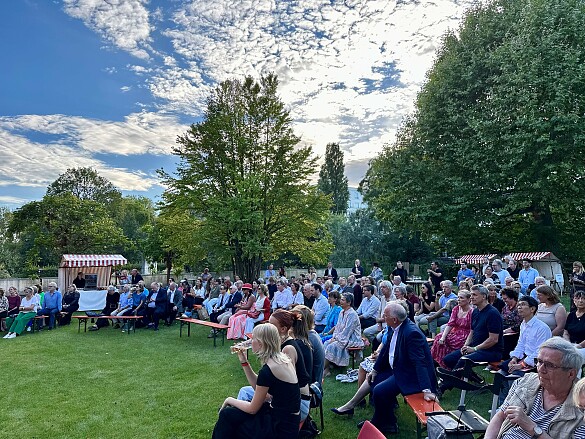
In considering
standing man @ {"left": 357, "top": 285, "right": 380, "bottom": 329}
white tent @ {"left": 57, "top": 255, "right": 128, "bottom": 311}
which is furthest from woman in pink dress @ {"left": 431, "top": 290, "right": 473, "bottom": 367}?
white tent @ {"left": 57, "top": 255, "right": 128, "bottom": 311}

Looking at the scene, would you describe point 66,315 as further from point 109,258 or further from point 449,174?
point 449,174

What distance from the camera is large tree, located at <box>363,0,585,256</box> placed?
16641 millimetres

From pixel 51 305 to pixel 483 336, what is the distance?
42.8ft

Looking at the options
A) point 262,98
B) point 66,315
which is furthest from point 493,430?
point 262,98

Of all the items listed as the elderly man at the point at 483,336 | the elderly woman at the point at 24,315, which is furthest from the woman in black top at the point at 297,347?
the elderly woman at the point at 24,315

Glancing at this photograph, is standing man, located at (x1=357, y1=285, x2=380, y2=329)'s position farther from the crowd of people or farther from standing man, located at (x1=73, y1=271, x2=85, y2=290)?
standing man, located at (x1=73, y1=271, x2=85, y2=290)

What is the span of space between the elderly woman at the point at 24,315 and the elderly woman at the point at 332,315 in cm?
931

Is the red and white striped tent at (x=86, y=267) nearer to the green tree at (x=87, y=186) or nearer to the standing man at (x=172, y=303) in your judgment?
the standing man at (x=172, y=303)

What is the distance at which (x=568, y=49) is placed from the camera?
16.6 m

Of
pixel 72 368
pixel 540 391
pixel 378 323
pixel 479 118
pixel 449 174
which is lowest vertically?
pixel 72 368

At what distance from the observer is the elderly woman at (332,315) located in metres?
8.27

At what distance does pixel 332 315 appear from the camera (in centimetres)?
863

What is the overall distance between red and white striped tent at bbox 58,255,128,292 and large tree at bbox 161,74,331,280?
4.26m

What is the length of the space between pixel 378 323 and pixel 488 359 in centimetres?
329
